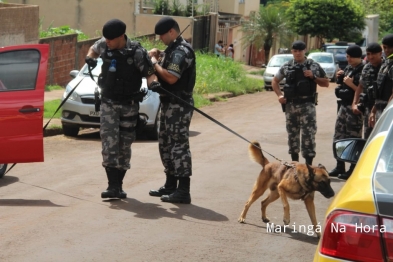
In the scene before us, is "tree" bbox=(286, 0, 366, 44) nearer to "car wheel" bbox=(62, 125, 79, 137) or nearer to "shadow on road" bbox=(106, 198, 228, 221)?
"car wheel" bbox=(62, 125, 79, 137)

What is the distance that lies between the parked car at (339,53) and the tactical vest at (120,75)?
30.7m

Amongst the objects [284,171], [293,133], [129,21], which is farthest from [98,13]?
[284,171]

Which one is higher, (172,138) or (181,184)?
(172,138)

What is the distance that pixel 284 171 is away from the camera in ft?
21.7

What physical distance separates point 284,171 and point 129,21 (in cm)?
3049

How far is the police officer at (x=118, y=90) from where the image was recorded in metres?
7.45

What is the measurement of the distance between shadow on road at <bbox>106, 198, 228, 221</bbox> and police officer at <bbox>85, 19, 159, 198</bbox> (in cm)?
18

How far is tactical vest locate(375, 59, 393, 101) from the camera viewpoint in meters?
8.42

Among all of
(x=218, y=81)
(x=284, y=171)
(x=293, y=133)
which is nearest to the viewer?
(x=284, y=171)

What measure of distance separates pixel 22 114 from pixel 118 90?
1395mm

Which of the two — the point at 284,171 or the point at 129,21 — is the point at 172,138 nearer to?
the point at 284,171

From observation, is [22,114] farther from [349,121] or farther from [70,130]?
[70,130]

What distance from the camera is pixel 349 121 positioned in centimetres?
1002

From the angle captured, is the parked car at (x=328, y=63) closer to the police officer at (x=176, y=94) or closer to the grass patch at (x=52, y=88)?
the grass patch at (x=52, y=88)
